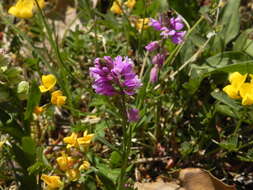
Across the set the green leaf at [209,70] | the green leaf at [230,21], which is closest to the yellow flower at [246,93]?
the green leaf at [209,70]

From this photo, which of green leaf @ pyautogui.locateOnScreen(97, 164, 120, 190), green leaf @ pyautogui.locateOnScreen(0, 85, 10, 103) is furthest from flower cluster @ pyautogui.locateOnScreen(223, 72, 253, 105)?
green leaf @ pyautogui.locateOnScreen(0, 85, 10, 103)

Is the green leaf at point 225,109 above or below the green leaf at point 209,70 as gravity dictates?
below

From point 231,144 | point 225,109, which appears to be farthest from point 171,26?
point 231,144

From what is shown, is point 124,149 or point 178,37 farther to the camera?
point 178,37

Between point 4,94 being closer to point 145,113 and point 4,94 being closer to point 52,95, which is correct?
point 52,95

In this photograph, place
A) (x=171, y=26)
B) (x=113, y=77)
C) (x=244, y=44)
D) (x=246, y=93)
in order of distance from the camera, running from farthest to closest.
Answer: (x=244, y=44), (x=171, y=26), (x=246, y=93), (x=113, y=77)

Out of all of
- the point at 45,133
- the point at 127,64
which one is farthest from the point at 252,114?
the point at 45,133

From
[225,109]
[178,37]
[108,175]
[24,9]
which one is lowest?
[108,175]

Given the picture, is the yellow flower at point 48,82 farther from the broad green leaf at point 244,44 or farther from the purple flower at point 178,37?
the broad green leaf at point 244,44
